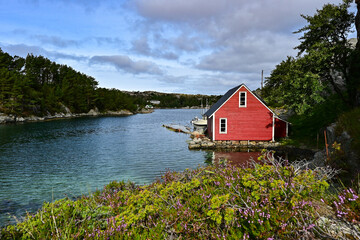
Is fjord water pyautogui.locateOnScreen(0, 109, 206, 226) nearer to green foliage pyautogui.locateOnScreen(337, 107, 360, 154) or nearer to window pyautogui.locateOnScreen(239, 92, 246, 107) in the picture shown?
window pyautogui.locateOnScreen(239, 92, 246, 107)

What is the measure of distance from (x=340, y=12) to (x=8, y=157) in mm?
36581

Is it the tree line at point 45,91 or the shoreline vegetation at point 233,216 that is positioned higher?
the tree line at point 45,91

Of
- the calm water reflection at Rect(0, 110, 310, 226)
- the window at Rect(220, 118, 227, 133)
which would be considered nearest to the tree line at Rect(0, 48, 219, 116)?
the calm water reflection at Rect(0, 110, 310, 226)

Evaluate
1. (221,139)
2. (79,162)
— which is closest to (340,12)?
(221,139)

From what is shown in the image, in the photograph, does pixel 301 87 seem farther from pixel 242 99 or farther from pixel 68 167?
pixel 68 167

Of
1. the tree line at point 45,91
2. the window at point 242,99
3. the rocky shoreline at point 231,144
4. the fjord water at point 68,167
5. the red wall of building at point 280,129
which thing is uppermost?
the tree line at point 45,91

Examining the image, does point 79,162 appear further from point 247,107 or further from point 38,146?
point 247,107

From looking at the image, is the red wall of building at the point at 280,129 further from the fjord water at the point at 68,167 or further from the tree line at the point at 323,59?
the fjord water at the point at 68,167

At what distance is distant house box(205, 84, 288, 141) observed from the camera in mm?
29469

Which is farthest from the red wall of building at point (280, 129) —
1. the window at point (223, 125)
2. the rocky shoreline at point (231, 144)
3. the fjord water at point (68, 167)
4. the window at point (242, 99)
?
the fjord water at point (68, 167)

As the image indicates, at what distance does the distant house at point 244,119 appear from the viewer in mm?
29469

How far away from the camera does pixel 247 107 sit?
97.0 ft

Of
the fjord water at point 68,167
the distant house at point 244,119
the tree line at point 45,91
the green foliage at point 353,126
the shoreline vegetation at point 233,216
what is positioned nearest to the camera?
the shoreline vegetation at point 233,216

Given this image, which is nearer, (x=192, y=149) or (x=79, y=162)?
(x=79, y=162)
